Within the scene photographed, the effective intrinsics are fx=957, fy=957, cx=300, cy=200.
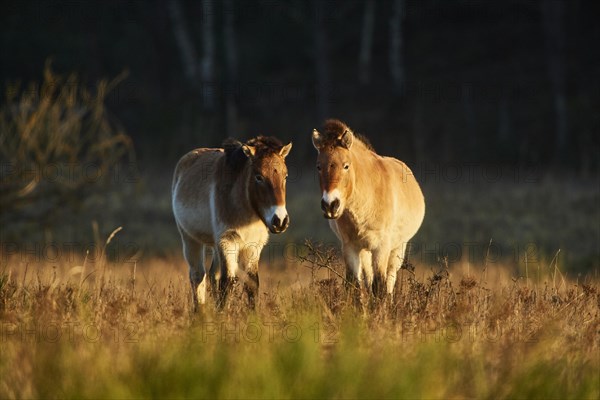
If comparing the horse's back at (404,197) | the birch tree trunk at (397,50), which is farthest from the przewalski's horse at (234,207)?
the birch tree trunk at (397,50)

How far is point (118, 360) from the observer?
598 cm

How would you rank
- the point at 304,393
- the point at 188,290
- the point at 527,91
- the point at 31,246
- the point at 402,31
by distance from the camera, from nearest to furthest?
the point at 304,393
the point at 188,290
the point at 31,246
the point at 527,91
the point at 402,31

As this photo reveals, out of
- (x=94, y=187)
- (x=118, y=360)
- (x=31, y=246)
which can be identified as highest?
(x=118, y=360)

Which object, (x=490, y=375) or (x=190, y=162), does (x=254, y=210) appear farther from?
(x=490, y=375)

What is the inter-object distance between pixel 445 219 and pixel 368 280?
15.9 meters

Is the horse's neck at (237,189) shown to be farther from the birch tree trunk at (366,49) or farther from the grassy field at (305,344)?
the birch tree trunk at (366,49)

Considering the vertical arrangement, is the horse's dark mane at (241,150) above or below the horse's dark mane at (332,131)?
below

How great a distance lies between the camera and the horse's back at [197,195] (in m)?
10.4

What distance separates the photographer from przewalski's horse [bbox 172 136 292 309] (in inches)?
359

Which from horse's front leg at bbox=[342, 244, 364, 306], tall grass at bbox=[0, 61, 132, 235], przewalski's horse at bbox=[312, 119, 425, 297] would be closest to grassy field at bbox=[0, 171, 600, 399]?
horse's front leg at bbox=[342, 244, 364, 306]

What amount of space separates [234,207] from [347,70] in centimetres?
3354

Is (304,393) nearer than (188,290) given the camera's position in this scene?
Yes

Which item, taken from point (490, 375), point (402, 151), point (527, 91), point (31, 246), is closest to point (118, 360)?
point (490, 375)

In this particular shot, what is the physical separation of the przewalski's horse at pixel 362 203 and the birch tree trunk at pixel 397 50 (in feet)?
91.8
